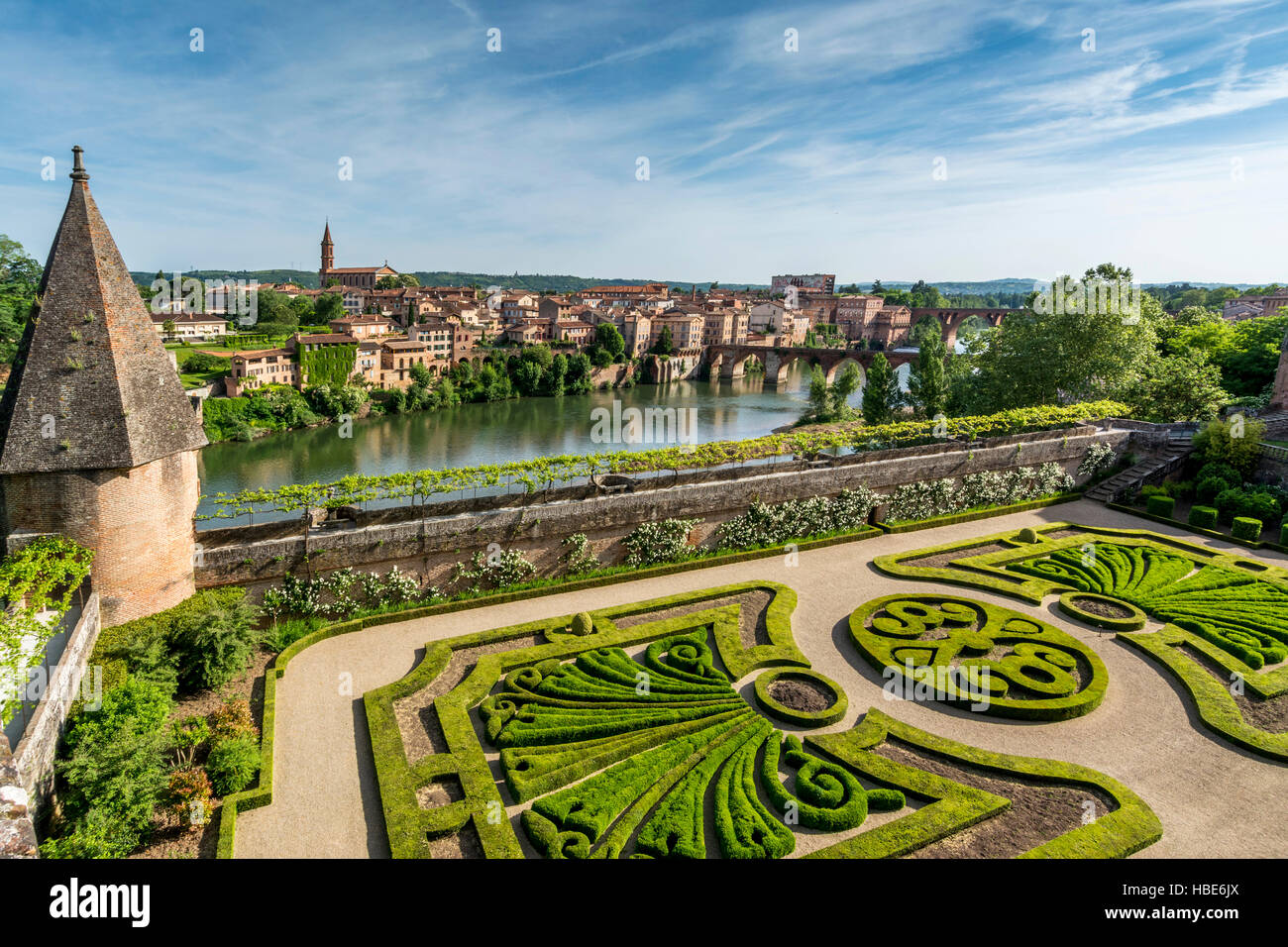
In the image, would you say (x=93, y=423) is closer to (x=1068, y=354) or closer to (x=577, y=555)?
(x=577, y=555)

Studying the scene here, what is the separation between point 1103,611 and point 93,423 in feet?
75.0

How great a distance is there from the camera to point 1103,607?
19.5 metres

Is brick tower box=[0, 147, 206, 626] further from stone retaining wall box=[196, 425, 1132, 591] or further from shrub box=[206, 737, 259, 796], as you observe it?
shrub box=[206, 737, 259, 796]

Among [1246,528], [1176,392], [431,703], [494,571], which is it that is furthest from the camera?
[1176,392]

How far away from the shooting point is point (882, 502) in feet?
82.8

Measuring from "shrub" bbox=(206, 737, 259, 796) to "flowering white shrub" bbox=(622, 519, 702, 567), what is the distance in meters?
10.9

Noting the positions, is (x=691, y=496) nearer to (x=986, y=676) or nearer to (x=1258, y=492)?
(x=986, y=676)

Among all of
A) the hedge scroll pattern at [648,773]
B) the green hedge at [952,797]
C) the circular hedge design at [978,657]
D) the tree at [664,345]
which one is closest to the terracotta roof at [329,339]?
the tree at [664,345]

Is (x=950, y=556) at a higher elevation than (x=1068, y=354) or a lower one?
lower

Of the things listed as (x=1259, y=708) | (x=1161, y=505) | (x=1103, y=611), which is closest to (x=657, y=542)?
(x=1103, y=611)

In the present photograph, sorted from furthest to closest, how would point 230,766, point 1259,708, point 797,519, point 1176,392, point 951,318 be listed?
point 951,318 → point 1176,392 → point 797,519 → point 1259,708 → point 230,766

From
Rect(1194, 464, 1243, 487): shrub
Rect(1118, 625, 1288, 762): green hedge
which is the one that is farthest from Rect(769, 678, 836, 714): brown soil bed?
Rect(1194, 464, 1243, 487): shrub

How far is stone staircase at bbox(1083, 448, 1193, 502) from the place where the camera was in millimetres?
28703

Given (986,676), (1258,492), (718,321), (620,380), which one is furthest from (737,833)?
(718,321)
